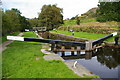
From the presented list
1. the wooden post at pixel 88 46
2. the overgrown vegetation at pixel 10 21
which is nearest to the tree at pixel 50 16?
the overgrown vegetation at pixel 10 21

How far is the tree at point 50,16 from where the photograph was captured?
5687 cm

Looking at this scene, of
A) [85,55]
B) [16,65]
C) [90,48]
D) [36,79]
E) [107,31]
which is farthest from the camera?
[107,31]

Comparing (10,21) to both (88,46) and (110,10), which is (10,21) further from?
(110,10)

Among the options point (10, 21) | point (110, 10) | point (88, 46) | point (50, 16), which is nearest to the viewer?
point (88, 46)

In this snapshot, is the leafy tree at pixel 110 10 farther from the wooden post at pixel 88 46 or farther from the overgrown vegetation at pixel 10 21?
the overgrown vegetation at pixel 10 21

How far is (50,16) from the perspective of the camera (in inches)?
2235

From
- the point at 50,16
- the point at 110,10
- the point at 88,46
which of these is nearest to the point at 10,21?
the point at 88,46

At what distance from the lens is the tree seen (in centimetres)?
5687

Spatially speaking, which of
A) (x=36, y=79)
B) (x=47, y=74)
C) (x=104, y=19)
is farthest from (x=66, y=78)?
(x=104, y=19)

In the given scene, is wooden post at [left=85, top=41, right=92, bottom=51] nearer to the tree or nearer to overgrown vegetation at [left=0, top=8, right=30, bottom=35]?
overgrown vegetation at [left=0, top=8, right=30, bottom=35]

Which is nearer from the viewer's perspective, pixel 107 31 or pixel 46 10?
pixel 107 31

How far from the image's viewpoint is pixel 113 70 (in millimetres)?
7898

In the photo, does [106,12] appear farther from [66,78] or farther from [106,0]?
[66,78]

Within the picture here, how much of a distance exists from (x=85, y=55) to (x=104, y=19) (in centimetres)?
1494
